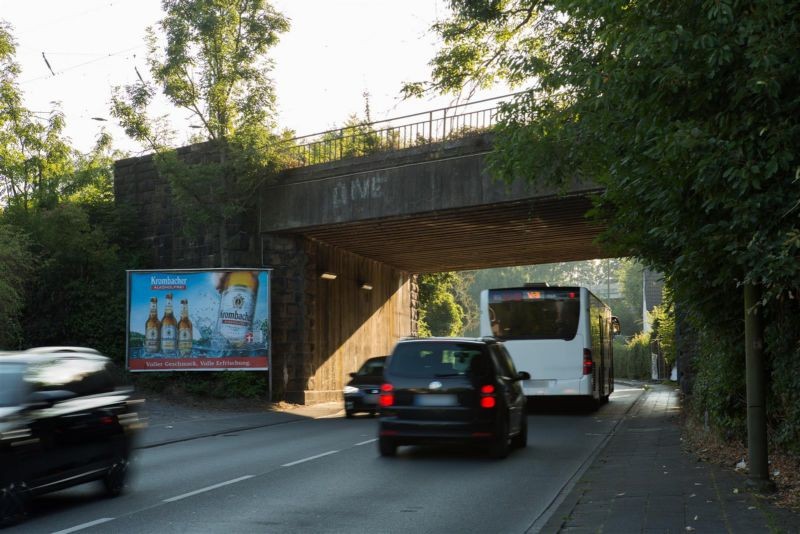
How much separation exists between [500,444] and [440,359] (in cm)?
142

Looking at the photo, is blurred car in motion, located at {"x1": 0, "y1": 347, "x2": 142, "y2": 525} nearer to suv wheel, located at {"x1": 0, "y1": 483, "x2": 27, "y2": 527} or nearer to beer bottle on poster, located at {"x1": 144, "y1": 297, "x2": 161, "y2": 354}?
suv wheel, located at {"x1": 0, "y1": 483, "x2": 27, "y2": 527}

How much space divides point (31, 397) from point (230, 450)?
6.75 meters

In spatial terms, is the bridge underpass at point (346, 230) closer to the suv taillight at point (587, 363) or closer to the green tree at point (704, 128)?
the suv taillight at point (587, 363)

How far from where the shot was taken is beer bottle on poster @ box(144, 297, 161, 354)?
2420 cm

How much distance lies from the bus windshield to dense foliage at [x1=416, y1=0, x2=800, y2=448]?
9.40 m

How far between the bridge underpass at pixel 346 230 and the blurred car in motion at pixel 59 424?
12.8 metres

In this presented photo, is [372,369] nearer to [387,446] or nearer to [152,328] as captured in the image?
[152,328]

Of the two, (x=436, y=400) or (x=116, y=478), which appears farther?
(x=436, y=400)

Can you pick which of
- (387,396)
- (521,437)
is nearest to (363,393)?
(521,437)

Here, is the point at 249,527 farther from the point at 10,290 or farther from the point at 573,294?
the point at 10,290

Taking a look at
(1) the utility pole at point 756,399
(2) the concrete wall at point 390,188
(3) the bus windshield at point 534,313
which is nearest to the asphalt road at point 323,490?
(1) the utility pole at point 756,399

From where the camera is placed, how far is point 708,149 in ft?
23.9

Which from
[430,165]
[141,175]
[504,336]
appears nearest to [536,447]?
[504,336]

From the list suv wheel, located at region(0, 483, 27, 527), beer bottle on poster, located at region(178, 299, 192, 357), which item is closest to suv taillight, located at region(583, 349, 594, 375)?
beer bottle on poster, located at region(178, 299, 192, 357)
